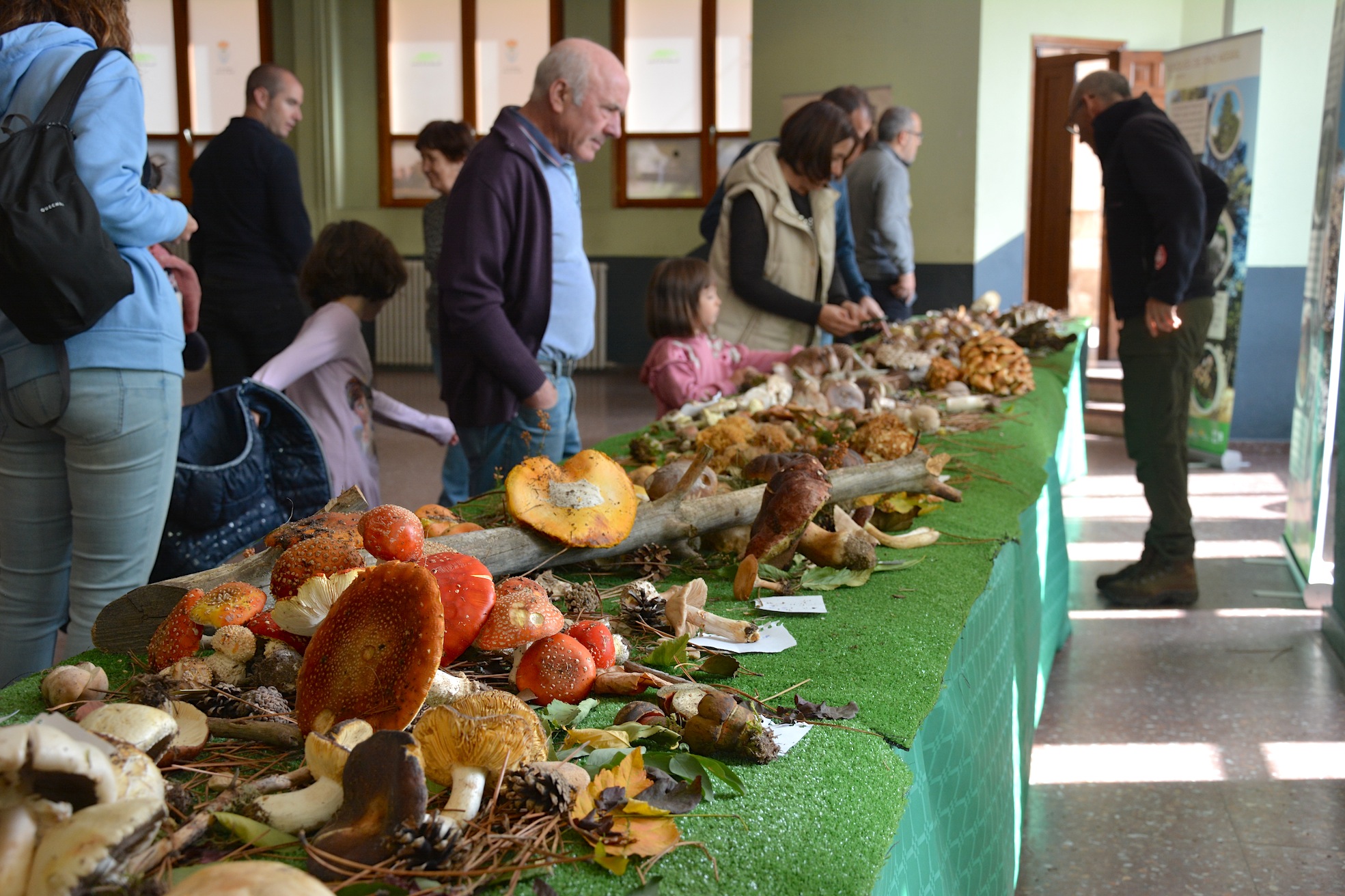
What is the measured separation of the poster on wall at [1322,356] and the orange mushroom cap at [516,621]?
11.0 feet

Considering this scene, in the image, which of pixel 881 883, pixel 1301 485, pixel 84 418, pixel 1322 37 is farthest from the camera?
pixel 1322 37

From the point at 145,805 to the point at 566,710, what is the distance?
17.9 inches

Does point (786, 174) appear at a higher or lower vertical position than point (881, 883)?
higher

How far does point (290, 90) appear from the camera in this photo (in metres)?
4.11

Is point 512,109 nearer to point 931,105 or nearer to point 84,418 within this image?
point 84,418

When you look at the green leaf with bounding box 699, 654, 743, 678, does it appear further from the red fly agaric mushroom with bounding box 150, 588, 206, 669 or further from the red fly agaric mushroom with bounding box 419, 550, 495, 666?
the red fly agaric mushroom with bounding box 150, 588, 206, 669

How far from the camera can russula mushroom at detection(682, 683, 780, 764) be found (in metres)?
1.02

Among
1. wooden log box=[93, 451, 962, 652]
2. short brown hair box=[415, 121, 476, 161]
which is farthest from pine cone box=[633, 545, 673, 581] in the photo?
short brown hair box=[415, 121, 476, 161]

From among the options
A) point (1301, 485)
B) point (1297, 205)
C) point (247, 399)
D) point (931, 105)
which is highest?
point (931, 105)

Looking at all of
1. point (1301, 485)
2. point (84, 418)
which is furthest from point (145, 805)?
point (1301, 485)

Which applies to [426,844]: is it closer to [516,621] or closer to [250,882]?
[250,882]

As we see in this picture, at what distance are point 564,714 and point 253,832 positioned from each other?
33 centimetres

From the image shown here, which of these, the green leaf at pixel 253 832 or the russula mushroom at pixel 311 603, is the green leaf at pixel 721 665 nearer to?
the russula mushroom at pixel 311 603

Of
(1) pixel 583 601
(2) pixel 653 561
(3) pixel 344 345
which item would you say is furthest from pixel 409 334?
(1) pixel 583 601
